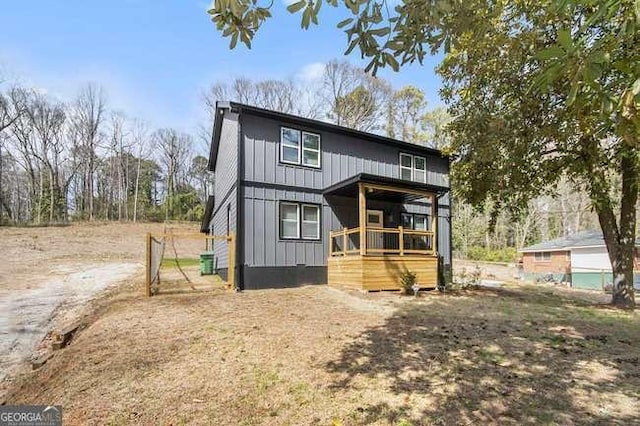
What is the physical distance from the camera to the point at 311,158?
1200 centimetres

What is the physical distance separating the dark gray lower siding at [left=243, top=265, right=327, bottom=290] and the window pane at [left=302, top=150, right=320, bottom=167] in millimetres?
3369

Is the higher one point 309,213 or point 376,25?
point 376,25

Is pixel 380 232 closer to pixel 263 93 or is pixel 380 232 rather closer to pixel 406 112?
pixel 406 112

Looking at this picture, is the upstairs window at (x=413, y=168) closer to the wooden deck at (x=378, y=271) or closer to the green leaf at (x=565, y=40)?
the wooden deck at (x=378, y=271)

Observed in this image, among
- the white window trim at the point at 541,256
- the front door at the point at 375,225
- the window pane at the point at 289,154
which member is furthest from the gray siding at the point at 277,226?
the white window trim at the point at 541,256

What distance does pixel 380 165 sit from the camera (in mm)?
13430

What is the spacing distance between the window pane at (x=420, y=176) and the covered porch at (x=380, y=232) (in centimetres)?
80

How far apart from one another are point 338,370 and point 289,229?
730 cm

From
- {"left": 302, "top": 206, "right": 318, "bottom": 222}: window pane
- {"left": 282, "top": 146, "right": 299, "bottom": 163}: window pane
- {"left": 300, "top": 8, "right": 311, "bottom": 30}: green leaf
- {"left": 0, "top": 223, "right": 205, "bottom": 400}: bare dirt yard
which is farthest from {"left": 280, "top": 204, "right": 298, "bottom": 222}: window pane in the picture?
{"left": 300, "top": 8, "right": 311, "bottom": 30}: green leaf

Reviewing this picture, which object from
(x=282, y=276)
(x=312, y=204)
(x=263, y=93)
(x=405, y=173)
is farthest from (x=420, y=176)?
(x=263, y=93)

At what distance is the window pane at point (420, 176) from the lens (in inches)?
562

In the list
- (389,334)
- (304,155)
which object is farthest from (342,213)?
(389,334)

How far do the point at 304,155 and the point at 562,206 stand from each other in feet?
113

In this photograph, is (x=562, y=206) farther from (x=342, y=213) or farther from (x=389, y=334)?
(x=389, y=334)
